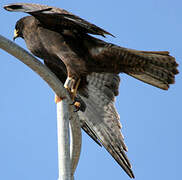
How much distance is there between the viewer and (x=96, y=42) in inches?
273

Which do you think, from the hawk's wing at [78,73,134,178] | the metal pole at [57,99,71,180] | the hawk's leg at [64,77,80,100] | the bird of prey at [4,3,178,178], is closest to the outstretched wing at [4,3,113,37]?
the bird of prey at [4,3,178,178]

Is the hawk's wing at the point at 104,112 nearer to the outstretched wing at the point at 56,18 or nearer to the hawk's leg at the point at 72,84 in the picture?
the hawk's leg at the point at 72,84

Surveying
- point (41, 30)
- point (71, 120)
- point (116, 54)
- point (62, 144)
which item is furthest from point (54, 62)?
point (62, 144)

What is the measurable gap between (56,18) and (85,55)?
69 centimetres

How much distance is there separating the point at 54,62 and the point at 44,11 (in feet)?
3.44

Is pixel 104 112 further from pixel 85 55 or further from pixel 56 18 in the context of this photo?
pixel 56 18

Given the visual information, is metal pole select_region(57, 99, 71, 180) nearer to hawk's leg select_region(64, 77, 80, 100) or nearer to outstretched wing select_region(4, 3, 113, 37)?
hawk's leg select_region(64, 77, 80, 100)

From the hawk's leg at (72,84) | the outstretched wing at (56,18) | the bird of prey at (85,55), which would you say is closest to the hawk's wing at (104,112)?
the bird of prey at (85,55)

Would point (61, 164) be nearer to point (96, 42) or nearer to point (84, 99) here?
point (96, 42)

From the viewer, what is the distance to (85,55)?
698 centimetres

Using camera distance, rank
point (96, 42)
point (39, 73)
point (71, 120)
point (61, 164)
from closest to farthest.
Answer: point (61, 164), point (39, 73), point (71, 120), point (96, 42)

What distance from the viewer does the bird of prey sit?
664cm

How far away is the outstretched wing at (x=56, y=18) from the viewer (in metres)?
6.39

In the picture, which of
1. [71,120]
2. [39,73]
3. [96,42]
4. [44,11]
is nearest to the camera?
[39,73]
